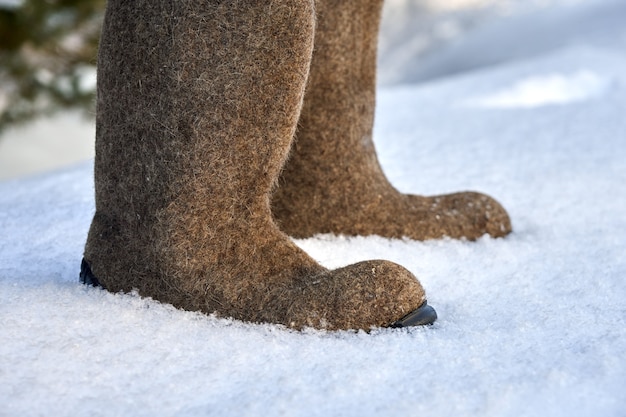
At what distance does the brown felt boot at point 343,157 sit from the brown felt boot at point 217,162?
23 cm

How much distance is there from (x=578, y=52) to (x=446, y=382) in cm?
218

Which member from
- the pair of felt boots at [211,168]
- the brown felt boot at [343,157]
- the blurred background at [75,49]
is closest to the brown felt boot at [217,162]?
the pair of felt boots at [211,168]

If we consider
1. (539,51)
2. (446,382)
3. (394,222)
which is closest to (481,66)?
(539,51)

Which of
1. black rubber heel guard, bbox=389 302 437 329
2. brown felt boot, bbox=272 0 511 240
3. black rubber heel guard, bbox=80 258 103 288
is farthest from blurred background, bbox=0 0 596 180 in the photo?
black rubber heel guard, bbox=389 302 437 329

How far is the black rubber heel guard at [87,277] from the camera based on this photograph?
0.74 m

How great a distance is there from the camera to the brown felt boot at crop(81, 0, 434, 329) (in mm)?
660

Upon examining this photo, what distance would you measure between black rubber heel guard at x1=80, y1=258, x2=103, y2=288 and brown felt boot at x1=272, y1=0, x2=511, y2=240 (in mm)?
259

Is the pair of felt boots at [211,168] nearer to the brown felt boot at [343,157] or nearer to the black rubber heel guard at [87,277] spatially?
the black rubber heel guard at [87,277]

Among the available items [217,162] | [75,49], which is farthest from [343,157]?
[75,49]

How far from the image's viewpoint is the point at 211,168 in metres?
0.68

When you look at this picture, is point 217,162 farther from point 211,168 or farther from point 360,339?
point 360,339

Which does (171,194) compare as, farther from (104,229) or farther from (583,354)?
(583,354)

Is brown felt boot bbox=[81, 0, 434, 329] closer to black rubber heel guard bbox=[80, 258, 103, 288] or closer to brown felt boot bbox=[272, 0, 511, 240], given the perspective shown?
black rubber heel guard bbox=[80, 258, 103, 288]

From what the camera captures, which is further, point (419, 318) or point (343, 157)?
point (343, 157)
